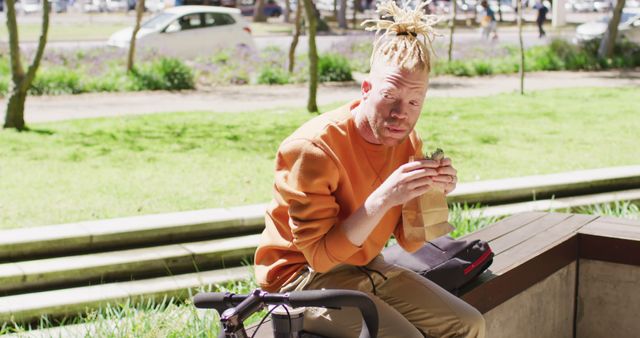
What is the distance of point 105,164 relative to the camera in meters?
8.53

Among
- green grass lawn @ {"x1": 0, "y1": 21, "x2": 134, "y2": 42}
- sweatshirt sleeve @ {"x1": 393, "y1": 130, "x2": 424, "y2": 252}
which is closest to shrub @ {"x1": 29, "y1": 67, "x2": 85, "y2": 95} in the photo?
sweatshirt sleeve @ {"x1": 393, "y1": 130, "x2": 424, "y2": 252}

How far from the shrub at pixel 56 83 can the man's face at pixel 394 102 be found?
12725 millimetres

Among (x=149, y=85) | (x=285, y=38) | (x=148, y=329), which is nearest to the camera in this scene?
(x=148, y=329)

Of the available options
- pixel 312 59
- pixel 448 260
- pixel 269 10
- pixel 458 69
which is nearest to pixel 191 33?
pixel 458 69

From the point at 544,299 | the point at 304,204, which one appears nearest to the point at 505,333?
the point at 544,299

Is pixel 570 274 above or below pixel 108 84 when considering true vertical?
above

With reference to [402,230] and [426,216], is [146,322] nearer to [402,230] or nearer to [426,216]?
[402,230]

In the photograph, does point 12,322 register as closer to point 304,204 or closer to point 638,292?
point 304,204

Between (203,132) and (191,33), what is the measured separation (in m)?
11.1

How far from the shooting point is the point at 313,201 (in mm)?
2824

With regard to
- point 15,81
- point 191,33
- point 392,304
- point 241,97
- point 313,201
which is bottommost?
point 241,97

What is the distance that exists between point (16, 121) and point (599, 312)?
7.23 metres

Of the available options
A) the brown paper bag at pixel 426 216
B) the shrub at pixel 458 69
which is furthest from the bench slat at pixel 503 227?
the shrub at pixel 458 69

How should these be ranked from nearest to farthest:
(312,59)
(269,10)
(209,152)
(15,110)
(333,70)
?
(209,152) < (15,110) < (312,59) < (333,70) < (269,10)
